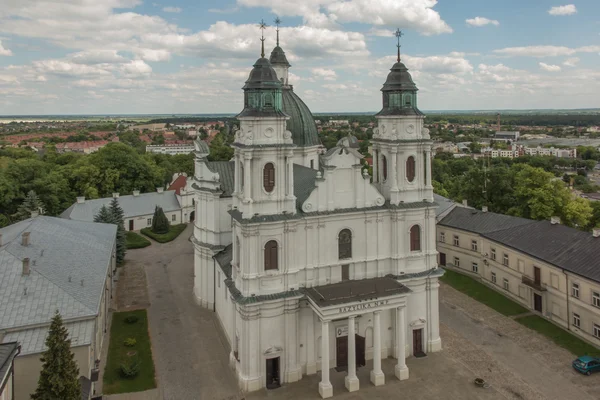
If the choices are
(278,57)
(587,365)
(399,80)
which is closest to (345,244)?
(399,80)

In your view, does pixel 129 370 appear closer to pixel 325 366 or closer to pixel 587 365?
pixel 325 366

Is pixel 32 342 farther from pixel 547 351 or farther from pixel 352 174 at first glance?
pixel 547 351

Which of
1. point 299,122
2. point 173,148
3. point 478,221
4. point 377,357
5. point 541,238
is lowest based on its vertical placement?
point 377,357

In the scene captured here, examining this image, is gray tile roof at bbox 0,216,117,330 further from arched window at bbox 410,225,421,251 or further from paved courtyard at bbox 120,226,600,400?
arched window at bbox 410,225,421,251

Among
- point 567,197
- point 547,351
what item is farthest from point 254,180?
point 567,197

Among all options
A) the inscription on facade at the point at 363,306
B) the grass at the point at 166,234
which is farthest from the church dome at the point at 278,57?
the grass at the point at 166,234
